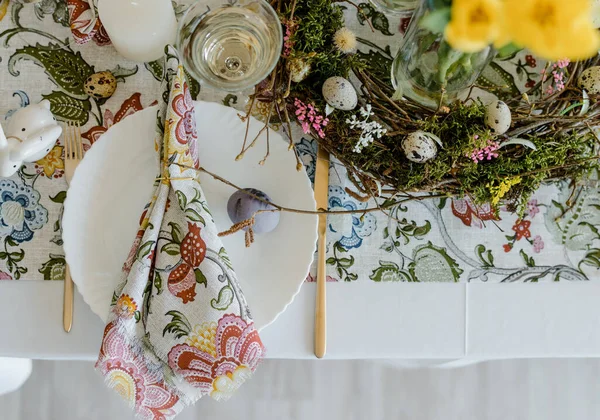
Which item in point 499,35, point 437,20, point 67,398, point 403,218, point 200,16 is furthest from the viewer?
point 67,398

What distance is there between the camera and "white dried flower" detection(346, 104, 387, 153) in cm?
65

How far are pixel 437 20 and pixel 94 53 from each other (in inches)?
20.1

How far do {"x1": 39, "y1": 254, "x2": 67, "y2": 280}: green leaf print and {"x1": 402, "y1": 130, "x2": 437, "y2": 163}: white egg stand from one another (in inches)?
19.5

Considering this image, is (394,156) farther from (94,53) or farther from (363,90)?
(94,53)

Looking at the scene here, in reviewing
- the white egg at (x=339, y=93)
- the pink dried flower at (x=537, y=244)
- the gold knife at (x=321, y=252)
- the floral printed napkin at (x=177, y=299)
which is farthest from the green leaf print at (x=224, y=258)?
the pink dried flower at (x=537, y=244)

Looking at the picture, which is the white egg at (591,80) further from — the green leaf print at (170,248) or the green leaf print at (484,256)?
the green leaf print at (170,248)

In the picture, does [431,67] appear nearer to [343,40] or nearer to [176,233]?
[343,40]

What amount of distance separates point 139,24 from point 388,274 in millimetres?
484

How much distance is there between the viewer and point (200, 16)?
2.19 ft

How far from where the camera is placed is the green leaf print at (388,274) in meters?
0.77

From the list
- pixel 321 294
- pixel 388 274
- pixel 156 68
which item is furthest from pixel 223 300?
pixel 156 68

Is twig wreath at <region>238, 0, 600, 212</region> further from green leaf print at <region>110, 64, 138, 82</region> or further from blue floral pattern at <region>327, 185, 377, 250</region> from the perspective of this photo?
green leaf print at <region>110, 64, 138, 82</region>

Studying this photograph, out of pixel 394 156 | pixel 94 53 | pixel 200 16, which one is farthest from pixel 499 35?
pixel 94 53

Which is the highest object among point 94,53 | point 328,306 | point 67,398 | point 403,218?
point 94,53
